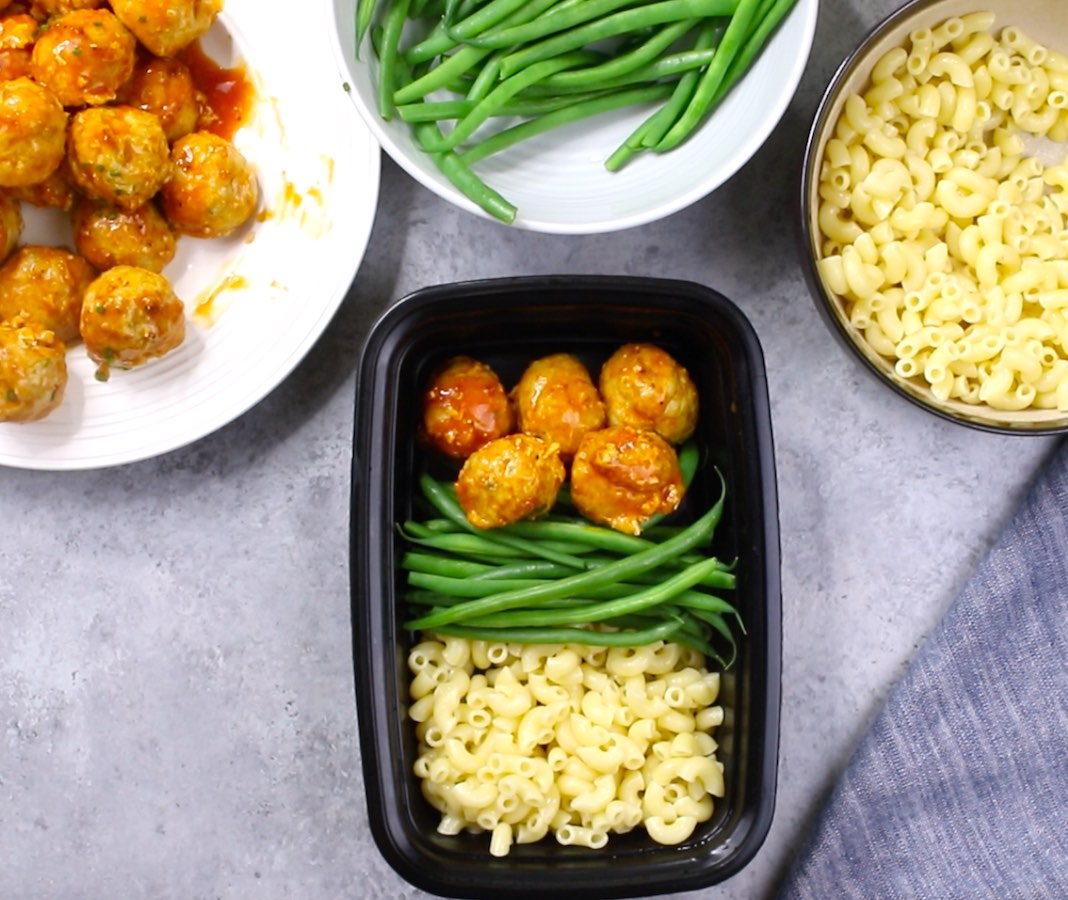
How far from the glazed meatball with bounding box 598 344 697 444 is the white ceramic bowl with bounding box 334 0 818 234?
24 centimetres

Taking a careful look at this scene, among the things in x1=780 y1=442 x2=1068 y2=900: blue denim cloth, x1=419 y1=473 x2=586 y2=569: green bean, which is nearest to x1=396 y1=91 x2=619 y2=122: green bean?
x1=419 y1=473 x2=586 y2=569: green bean

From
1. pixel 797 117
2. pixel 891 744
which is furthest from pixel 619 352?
pixel 891 744

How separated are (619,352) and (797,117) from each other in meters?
0.58

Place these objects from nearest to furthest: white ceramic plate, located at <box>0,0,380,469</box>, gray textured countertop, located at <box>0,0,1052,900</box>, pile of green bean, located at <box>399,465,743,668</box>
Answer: pile of green bean, located at <box>399,465,743,668</box> < white ceramic plate, located at <box>0,0,380,469</box> < gray textured countertop, located at <box>0,0,1052,900</box>

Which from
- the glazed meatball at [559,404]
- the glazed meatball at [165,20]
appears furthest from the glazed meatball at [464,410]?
the glazed meatball at [165,20]

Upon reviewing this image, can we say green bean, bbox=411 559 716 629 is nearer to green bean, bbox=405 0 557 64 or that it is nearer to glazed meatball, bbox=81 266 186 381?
glazed meatball, bbox=81 266 186 381

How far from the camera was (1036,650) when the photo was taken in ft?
6.32

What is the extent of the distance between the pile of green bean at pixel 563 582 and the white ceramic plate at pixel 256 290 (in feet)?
1.32

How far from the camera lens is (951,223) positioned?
1816mm

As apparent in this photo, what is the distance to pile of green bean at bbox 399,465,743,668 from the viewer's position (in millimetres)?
1694

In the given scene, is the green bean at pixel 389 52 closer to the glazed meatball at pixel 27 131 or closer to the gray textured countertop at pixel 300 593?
the gray textured countertop at pixel 300 593

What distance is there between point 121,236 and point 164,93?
0.85 ft

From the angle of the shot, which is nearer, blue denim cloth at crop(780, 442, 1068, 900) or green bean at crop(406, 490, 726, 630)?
green bean at crop(406, 490, 726, 630)

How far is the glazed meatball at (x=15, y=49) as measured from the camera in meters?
→ 1.73
